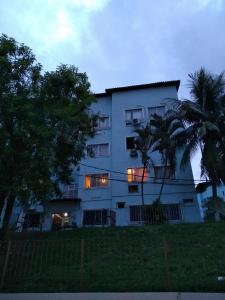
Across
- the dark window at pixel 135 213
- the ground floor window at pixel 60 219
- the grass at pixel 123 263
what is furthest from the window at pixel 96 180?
the grass at pixel 123 263

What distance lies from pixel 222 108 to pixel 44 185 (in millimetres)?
14593

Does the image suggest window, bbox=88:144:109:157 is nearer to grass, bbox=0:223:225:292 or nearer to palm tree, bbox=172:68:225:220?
palm tree, bbox=172:68:225:220

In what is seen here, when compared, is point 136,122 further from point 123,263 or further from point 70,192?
point 123,263

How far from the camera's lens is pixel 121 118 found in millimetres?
29422

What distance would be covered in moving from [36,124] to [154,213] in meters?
10.9

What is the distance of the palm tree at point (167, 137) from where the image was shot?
22.7m

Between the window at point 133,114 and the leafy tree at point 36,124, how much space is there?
37.6ft

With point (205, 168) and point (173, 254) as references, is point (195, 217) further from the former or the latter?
point (173, 254)

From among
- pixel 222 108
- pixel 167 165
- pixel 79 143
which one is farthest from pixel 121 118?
pixel 79 143

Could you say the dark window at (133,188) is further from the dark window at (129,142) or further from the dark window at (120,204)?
the dark window at (129,142)

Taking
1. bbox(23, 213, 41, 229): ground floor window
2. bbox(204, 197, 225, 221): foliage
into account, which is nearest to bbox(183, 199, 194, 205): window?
bbox(204, 197, 225, 221): foliage

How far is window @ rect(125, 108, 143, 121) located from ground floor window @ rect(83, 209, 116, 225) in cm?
882

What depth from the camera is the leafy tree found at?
12789 millimetres

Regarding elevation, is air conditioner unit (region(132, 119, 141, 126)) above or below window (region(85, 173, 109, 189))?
above
